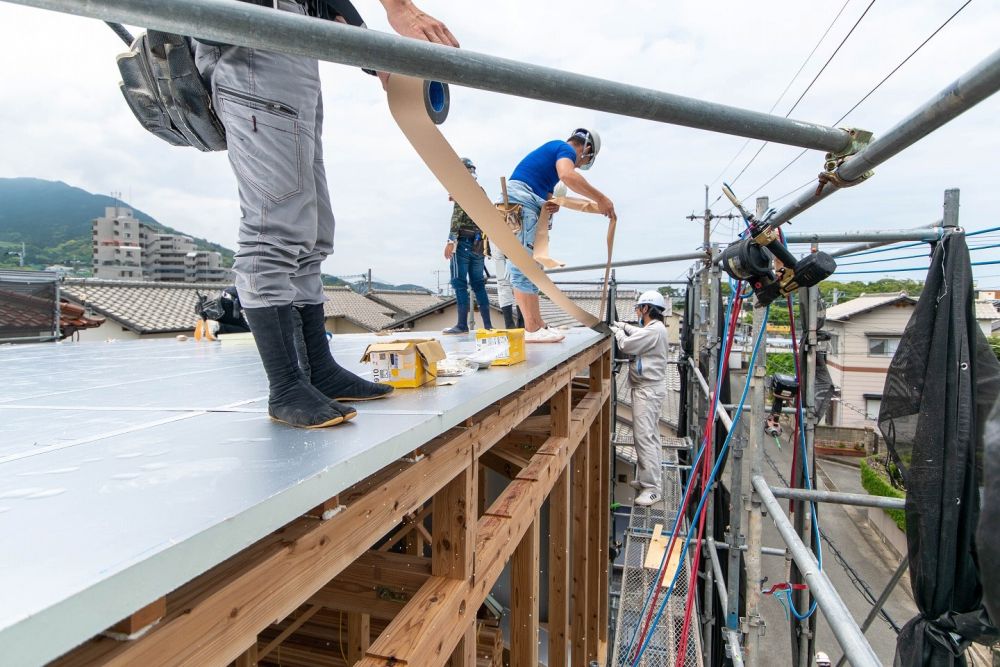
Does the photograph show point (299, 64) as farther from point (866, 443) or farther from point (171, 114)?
point (866, 443)

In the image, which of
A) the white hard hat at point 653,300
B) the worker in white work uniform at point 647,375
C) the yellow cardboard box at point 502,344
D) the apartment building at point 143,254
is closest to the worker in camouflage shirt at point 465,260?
the worker in white work uniform at point 647,375

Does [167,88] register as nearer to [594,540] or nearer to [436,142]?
[436,142]

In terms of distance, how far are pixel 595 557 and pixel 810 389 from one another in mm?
2238

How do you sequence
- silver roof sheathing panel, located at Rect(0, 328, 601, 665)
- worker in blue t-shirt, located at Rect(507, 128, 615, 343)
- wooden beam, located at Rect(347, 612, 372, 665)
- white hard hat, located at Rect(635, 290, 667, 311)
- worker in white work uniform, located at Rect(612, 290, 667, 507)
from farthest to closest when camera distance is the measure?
1. white hard hat, located at Rect(635, 290, 667, 311)
2. worker in white work uniform, located at Rect(612, 290, 667, 507)
3. wooden beam, located at Rect(347, 612, 372, 665)
4. worker in blue t-shirt, located at Rect(507, 128, 615, 343)
5. silver roof sheathing panel, located at Rect(0, 328, 601, 665)

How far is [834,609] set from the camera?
1.34 metres

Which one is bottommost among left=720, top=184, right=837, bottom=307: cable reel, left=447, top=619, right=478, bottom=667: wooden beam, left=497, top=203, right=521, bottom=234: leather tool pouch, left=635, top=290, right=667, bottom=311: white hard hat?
left=447, top=619, right=478, bottom=667: wooden beam

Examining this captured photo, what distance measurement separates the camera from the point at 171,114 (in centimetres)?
137

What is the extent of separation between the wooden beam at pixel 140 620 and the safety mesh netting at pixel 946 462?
1885 mm

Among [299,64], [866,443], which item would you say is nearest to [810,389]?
[299,64]

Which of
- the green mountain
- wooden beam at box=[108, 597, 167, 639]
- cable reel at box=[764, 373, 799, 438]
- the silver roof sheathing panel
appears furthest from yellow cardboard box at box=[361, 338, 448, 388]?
the green mountain

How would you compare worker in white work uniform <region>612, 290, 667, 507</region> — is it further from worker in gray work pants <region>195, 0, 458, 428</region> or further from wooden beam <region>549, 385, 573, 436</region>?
worker in gray work pants <region>195, 0, 458, 428</region>

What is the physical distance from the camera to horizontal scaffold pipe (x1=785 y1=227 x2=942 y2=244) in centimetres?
200

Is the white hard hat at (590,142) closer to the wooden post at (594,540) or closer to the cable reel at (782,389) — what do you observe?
the cable reel at (782,389)

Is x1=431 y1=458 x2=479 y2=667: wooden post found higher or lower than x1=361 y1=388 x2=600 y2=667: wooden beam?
higher
